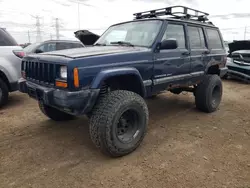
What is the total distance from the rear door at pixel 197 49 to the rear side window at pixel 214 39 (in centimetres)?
28

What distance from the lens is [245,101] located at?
6.21 metres

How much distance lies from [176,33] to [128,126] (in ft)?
6.39

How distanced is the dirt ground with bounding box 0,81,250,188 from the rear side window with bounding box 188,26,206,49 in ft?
4.82

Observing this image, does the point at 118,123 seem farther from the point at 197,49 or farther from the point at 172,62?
the point at 197,49

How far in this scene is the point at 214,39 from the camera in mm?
5250

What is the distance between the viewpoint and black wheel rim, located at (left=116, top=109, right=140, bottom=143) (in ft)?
10.3

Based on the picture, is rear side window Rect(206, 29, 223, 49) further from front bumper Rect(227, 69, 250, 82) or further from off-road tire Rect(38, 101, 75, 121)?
front bumper Rect(227, 69, 250, 82)

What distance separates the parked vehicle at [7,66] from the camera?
509 centimetres

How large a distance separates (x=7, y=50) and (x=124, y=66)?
3.47 meters

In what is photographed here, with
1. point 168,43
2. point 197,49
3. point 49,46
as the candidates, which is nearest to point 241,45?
point 197,49

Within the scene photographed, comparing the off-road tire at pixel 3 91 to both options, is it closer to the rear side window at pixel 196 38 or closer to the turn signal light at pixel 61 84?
the turn signal light at pixel 61 84

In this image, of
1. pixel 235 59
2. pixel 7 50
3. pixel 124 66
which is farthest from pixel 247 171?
pixel 235 59

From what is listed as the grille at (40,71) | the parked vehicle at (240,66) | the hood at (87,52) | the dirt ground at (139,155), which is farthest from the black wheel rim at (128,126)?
the parked vehicle at (240,66)

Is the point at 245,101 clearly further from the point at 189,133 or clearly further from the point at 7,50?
the point at 7,50
